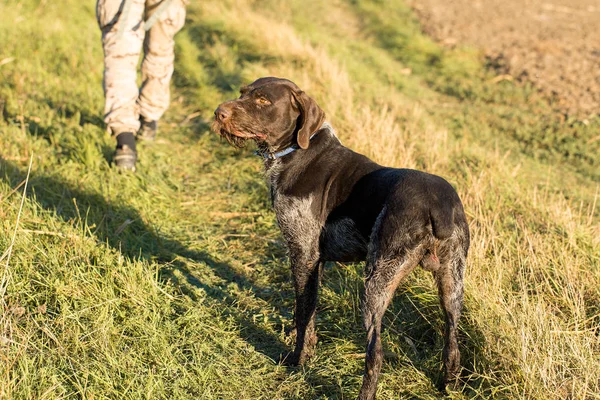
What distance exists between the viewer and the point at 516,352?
326cm

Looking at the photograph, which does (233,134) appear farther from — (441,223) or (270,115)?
(441,223)

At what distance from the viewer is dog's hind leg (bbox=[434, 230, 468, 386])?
3215mm

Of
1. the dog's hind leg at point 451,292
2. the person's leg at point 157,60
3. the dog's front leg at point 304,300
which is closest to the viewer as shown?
the dog's hind leg at point 451,292

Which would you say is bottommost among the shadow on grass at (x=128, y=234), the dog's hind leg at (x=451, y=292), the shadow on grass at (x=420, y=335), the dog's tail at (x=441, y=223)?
the shadow on grass at (x=128, y=234)

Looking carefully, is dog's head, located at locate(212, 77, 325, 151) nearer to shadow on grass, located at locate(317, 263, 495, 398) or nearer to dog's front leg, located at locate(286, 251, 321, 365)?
dog's front leg, located at locate(286, 251, 321, 365)

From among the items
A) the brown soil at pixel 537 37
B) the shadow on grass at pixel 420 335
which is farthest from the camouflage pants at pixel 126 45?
the brown soil at pixel 537 37

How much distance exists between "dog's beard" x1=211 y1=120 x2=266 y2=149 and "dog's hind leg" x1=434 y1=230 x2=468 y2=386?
132 centimetres

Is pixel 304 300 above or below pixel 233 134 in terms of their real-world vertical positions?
below

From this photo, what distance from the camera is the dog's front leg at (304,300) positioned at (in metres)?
3.66

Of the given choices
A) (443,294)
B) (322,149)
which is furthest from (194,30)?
(443,294)

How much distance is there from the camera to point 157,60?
20.8 feet

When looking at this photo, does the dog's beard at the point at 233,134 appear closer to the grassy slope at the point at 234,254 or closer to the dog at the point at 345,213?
the dog at the point at 345,213

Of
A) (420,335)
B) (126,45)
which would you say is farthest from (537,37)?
(420,335)

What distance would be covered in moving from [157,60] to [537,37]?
7.85 m
